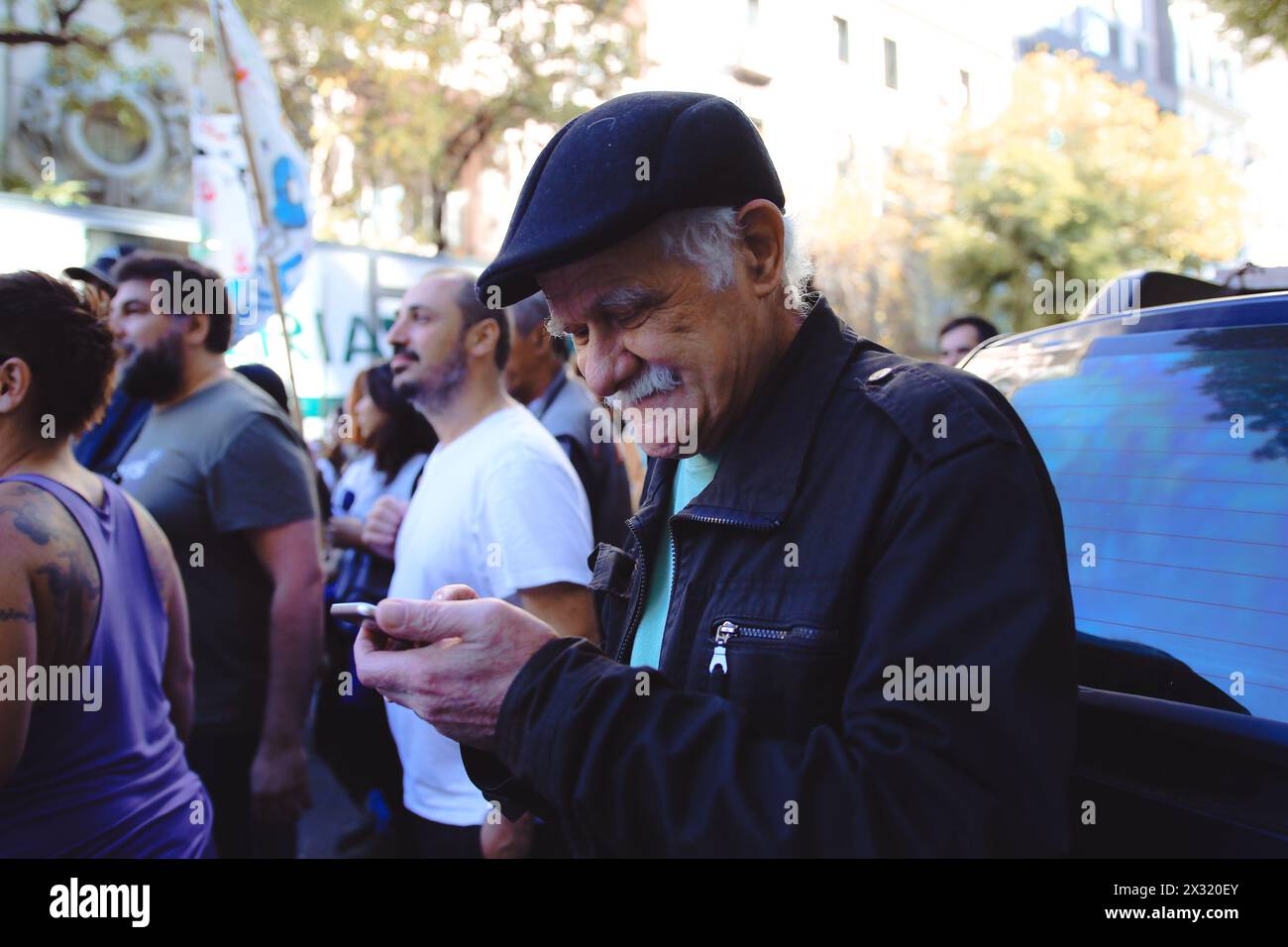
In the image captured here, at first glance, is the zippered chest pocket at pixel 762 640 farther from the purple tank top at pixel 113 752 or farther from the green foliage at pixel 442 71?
the green foliage at pixel 442 71

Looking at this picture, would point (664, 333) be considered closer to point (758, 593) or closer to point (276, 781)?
point (758, 593)

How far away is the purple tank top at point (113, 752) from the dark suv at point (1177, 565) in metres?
1.88

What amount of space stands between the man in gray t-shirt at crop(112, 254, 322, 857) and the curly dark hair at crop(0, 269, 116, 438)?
2.64 feet

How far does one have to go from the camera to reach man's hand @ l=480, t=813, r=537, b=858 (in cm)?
241

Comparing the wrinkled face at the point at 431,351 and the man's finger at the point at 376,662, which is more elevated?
the wrinkled face at the point at 431,351

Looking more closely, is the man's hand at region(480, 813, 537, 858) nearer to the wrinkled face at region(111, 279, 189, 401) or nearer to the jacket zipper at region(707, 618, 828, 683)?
the jacket zipper at region(707, 618, 828, 683)

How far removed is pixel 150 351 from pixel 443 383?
1047 mm

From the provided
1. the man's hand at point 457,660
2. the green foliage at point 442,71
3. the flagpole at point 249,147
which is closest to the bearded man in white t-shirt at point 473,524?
the man's hand at point 457,660

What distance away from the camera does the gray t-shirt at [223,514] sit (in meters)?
3.07

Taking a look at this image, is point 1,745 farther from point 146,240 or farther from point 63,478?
point 146,240

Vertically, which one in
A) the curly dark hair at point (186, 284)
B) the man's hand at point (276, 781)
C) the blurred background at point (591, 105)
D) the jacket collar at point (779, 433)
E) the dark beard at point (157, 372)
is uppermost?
the blurred background at point (591, 105)

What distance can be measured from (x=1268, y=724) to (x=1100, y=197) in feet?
75.4

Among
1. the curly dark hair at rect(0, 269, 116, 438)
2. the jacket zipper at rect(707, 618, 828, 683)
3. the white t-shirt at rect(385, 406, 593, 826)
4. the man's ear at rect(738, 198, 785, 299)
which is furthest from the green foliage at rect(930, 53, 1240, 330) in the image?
the jacket zipper at rect(707, 618, 828, 683)
